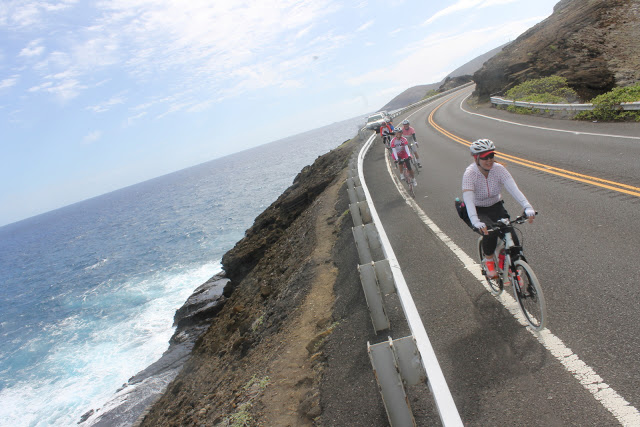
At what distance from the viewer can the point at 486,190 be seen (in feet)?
15.9

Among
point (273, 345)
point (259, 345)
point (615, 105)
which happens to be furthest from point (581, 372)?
point (615, 105)

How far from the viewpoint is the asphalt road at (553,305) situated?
3.26 meters

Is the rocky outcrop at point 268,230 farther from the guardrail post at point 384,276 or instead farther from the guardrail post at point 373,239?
the guardrail post at point 384,276

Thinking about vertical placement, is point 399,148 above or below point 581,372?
above

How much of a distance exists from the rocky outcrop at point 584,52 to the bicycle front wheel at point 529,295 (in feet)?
67.3

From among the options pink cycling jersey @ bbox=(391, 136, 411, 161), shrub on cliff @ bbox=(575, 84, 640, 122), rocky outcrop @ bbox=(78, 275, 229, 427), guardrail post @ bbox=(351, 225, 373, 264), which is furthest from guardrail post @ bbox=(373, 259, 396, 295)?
shrub on cliff @ bbox=(575, 84, 640, 122)

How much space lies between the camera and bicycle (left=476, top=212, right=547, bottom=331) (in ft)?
13.7

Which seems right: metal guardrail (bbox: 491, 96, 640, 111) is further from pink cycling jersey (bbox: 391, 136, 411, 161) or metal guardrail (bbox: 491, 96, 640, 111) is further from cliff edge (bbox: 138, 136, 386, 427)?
cliff edge (bbox: 138, 136, 386, 427)

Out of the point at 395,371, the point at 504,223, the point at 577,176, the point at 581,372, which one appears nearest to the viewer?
the point at 395,371

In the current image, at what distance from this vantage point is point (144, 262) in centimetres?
3872

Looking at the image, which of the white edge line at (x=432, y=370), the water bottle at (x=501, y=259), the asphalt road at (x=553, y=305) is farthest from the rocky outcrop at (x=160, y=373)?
the water bottle at (x=501, y=259)

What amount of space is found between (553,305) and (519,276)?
0.65 metres

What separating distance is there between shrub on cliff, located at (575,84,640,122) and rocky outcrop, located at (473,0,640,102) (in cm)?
435

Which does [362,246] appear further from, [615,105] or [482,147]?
[615,105]
